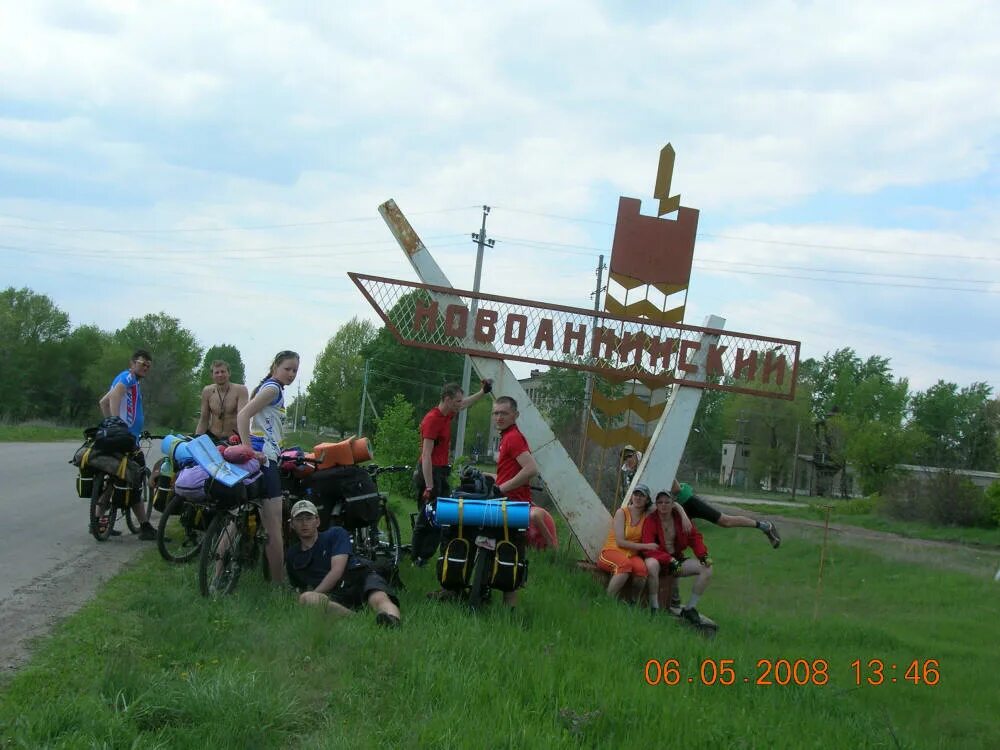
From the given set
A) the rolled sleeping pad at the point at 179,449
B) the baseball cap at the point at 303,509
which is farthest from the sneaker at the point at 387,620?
the rolled sleeping pad at the point at 179,449

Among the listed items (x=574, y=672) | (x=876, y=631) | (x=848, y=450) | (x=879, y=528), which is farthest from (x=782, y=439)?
(x=574, y=672)

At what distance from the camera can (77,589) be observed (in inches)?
263

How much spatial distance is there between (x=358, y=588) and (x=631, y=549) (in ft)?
10.1

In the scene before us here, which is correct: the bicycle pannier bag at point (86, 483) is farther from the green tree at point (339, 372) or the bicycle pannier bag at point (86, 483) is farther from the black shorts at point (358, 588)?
the green tree at point (339, 372)

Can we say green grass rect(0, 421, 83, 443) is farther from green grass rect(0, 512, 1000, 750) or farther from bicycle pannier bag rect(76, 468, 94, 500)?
green grass rect(0, 512, 1000, 750)

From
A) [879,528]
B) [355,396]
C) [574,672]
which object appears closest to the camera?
[574,672]

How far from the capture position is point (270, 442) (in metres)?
7.05

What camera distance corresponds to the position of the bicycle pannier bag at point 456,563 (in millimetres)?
6930

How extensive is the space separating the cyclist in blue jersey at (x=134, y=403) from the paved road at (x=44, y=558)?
8.8 inches

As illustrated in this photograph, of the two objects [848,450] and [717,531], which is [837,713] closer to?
[717,531]

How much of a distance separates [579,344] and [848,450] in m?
64.0

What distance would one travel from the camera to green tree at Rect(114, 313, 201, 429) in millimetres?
81500

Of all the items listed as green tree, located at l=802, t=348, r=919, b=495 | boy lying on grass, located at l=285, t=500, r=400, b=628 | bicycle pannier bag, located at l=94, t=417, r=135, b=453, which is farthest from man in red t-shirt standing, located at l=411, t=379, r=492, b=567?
green tree, located at l=802, t=348, r=919, b=495
